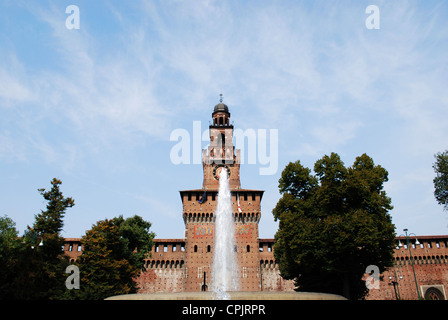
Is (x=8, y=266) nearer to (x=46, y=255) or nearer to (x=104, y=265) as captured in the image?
(x=46, y=255)

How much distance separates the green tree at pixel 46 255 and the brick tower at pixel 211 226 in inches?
633

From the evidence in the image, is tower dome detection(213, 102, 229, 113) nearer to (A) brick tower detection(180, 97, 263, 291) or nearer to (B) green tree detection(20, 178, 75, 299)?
(A) brick tower detection(180, 97, 263, 291)

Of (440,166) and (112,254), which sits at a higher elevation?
(440,166)

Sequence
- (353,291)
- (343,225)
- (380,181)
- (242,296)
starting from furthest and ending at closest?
(353,291), (380,181), (343,225), (242,296)

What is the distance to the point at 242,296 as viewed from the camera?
15250 millimetres

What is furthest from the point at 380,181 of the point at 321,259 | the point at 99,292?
the point at 99,292

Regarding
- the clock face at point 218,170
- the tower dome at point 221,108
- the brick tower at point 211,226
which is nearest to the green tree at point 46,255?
the brick tower at point 211,226

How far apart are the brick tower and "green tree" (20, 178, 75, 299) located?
16.1 metres

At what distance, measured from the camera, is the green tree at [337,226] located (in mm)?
22844

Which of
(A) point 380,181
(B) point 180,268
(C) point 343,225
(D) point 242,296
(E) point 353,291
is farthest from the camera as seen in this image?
(B) point 180,268

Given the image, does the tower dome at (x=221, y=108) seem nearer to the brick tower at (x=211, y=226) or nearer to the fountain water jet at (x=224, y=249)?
the brick tower at (x=211, y=226)
